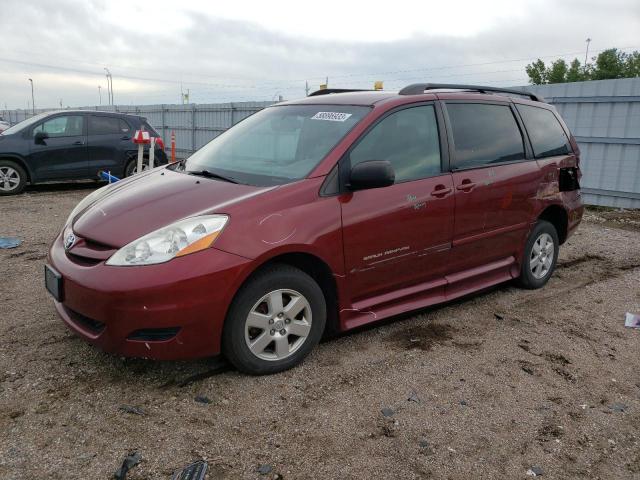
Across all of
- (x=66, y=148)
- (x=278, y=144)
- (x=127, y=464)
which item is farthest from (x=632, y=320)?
(x=66, y=148)

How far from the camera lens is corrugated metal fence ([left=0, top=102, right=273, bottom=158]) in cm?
1722

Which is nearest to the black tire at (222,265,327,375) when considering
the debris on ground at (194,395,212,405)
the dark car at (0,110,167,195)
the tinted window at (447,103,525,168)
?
the debris on ground at (194,395,212,405)

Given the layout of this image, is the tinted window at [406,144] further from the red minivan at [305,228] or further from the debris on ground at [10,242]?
the debris on ground at [10,242]

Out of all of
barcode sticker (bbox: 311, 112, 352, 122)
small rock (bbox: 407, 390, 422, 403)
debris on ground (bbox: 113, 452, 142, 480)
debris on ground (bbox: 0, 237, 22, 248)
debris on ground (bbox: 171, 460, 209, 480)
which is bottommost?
small rock (bbox: 407, 390, 422, 403)

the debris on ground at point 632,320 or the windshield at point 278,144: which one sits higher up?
the windshield at point 278,144

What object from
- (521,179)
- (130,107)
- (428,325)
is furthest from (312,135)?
(130,107)

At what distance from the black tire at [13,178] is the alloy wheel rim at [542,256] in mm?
9095

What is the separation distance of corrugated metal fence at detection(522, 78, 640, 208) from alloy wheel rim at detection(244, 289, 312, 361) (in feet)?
29.3

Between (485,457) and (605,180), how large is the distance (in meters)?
9.25

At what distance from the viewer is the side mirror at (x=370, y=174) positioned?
347cm

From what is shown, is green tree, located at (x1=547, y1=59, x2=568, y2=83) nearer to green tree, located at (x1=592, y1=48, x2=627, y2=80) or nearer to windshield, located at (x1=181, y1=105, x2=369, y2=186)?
green tree, located at (x1=592, y1=48, x2=627, y2=80)

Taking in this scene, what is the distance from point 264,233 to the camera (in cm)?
316

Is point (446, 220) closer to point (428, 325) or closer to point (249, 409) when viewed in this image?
point (428, 325)

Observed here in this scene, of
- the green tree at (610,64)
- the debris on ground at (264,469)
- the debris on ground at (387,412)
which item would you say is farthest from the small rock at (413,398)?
the green tree at (610,64)
